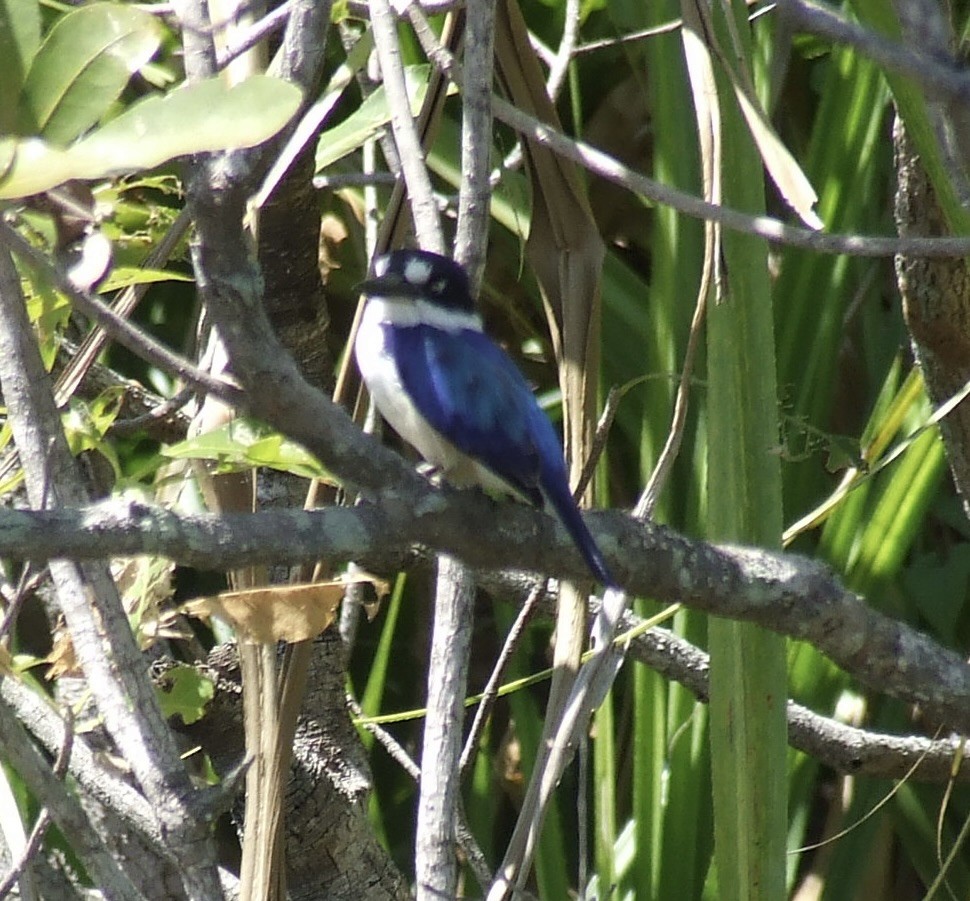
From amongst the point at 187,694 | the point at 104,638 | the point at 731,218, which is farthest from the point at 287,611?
the point at 731,218

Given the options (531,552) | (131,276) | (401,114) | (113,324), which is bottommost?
(531,552)

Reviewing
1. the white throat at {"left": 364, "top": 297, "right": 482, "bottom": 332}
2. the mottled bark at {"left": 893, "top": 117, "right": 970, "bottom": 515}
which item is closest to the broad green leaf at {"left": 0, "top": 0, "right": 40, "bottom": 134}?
the white throat at {"left": 364, "top": 297, "right": 482, "bottom": 332}

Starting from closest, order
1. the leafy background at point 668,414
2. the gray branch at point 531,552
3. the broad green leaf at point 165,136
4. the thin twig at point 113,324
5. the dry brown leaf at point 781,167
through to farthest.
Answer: the broad green leaf at point 165,136
the thin twig at point 113,324
the gray branch at point 531,552
the dry brown leaf at point 781,167
the leafy background at point 668,414

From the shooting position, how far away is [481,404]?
2098 millimetres

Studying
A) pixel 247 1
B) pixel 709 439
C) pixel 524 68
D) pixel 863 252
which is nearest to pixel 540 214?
pixel 524 68

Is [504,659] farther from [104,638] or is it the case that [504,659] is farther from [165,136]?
[165,136]

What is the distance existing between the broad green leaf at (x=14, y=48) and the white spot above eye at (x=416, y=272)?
103cm

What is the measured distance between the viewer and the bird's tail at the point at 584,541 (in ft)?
5.11

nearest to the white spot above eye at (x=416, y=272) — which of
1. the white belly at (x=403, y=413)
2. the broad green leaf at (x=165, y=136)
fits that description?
the white belly at (x=403, y=413)

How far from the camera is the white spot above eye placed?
7.05ft

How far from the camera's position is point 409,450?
2.97 meters

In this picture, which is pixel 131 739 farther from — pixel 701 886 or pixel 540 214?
pixel 701 886

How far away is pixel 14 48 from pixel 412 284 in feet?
3.53

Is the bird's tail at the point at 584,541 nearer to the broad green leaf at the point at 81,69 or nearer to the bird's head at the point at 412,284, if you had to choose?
the bird's head at the point at 412,284
